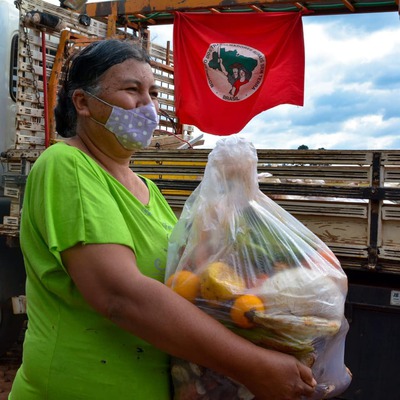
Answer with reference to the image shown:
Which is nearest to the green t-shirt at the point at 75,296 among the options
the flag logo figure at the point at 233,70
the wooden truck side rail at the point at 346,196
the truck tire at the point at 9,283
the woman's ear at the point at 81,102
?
the woman's ear at the point at 81,102

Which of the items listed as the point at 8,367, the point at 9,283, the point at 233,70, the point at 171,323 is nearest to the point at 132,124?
the point at 171,323

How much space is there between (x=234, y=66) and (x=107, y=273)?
16.0ft

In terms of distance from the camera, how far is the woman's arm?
1139 millimetres

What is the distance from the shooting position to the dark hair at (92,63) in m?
1.40

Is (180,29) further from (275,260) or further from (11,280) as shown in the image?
(275,260)

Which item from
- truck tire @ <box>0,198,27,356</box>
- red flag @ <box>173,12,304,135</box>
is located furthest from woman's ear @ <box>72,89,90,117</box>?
red flag @ <box>173,12,304,135</box>

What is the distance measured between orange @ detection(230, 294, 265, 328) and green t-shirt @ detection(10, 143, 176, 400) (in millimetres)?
237

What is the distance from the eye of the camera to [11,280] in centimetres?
449

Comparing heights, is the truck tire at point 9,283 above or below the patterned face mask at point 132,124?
below

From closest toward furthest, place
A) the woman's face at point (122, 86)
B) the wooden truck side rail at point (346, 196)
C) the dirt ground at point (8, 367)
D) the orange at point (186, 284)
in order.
Result: the orange at point (186, 284) → the woman's face at point (122, 86) → the wooden truck side rail at point (346, 196) → the dirt ground at point (8, 367)

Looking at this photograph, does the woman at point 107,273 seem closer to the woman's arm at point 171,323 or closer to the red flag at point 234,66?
the woman's arm at point 171,323

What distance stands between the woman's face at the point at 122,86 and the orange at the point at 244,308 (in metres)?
0.58

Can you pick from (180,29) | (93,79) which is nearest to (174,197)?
(93,79)

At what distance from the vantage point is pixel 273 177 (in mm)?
3197
